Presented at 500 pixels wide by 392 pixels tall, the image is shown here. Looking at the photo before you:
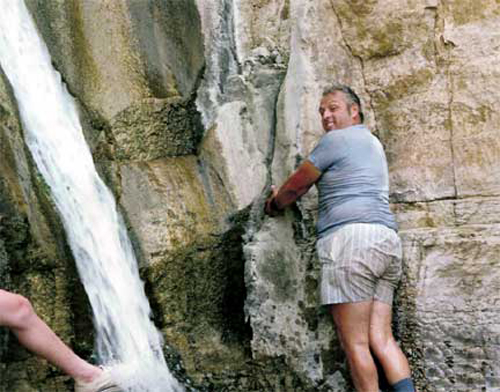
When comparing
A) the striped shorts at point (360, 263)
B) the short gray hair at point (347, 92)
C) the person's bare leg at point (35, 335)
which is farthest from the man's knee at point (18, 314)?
the short gray hair at point (347, 92)

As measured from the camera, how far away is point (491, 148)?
5125 millimetres

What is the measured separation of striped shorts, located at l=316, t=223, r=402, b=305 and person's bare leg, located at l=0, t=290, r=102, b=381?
1.44m

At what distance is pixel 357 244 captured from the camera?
4.77m

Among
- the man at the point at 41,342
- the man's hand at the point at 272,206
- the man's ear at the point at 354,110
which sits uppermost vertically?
the man's ear at the point at 354,110

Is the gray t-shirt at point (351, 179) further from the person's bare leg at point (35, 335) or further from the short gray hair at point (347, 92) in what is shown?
the person's bare leg at point (35, 335)

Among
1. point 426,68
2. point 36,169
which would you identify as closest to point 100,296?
point 36,169

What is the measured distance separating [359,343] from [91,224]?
194cm

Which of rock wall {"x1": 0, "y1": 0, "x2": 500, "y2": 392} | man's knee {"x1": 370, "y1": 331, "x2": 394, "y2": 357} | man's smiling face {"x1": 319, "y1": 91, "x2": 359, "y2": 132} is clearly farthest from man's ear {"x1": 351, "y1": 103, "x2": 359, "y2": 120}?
man's knee {"x1": 370, "y1": 331, "x2": 394, "y2": 357}

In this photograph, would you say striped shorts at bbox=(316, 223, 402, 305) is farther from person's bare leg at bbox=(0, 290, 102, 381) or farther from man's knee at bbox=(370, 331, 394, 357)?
person's bare leg at bbox=(0, 290, 102, 381)

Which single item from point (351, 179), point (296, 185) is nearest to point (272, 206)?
point (296, 185)

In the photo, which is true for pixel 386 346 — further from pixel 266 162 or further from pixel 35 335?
pixel 35 335

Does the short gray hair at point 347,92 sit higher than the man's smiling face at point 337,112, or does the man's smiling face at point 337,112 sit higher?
the short gray hair at point 347,92

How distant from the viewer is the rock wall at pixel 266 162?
5047 millimetres

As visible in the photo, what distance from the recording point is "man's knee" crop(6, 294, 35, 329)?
4121 mm
